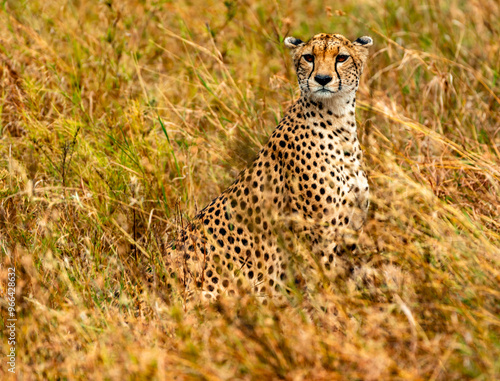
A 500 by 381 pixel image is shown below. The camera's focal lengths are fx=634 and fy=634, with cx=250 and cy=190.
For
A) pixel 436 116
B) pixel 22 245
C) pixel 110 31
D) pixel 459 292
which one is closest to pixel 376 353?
pixel 459 292

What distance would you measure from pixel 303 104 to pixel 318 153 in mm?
273

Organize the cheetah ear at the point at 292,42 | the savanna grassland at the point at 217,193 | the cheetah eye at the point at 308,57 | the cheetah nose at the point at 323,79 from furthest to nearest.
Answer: the cheetah ear at the point at 292,42
the cheetah eye at the point at 308,57
the cheetah nose at the point at 323,79
the savanna grassland at the point at 217,193

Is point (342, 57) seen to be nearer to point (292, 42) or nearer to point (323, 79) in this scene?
point (323, 79)

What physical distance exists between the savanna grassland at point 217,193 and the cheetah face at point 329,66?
321mm

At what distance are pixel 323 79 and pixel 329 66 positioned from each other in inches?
3.6

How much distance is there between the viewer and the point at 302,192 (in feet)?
10.4

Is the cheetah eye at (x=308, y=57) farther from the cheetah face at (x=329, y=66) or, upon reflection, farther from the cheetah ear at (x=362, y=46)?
the cheetah ear at (x=362, y=46)

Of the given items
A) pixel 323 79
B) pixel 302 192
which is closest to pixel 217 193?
pixel 302 192

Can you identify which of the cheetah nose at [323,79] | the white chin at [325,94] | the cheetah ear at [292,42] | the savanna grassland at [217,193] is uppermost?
the cheetah ear at [292,42]

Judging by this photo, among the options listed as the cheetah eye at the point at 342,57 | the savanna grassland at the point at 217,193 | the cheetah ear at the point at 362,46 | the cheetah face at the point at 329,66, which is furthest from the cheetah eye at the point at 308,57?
A: the savanna grassland at the point at 217,193

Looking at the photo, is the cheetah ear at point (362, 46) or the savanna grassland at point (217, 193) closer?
the savanna grassland at point (217, 193)

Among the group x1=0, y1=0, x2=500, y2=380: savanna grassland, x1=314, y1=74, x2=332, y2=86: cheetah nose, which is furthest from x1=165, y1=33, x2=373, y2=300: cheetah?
x1=0, y1=0, x2=500, y2=380: savanna grassland

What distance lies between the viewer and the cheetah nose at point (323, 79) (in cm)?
309

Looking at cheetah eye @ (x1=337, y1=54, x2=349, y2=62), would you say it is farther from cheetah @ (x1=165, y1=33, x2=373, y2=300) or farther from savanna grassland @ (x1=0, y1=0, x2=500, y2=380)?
savanna grassland @ (x1=0, y1=0, x2=500, y2=380)
